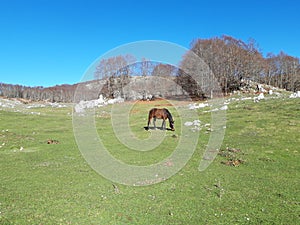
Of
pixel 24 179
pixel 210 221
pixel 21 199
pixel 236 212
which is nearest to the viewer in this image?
pixel 210 221

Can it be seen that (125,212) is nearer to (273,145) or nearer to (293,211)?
(293,211)

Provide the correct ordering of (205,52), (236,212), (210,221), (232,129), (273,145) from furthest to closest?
(205,52) < (232,129) < (273,145) < (236,212) < (210,221)

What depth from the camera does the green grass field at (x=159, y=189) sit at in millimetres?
9609

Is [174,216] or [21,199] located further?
[21,199]

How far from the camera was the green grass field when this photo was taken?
9609 millimetres

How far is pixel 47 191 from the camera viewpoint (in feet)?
39.3

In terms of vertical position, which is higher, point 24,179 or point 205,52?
point 205,52

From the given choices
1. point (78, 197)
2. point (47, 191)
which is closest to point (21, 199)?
point (47, 191)

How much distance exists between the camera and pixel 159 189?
1251 centimetres

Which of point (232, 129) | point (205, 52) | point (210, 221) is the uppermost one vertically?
point (205, 52)

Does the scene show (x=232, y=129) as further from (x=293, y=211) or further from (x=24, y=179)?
(x=24, y=179)

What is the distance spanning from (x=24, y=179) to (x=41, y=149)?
28.2ft

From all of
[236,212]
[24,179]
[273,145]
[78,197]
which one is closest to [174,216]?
[236,212]

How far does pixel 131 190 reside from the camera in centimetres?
1239
